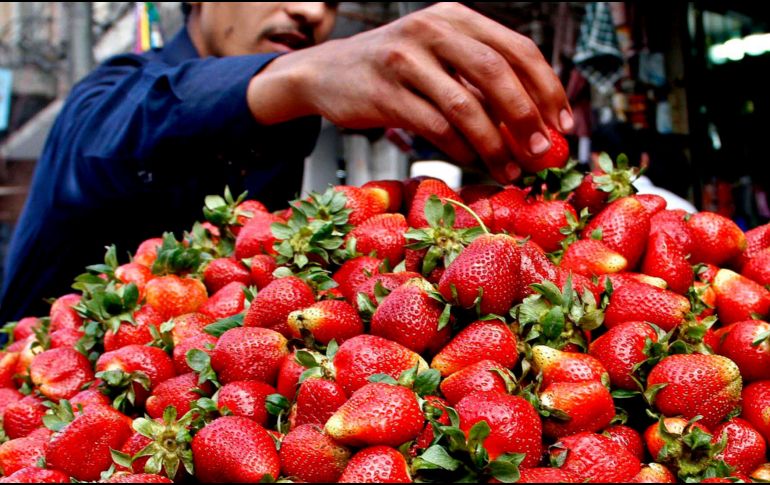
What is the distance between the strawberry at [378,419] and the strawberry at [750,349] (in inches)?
24.6

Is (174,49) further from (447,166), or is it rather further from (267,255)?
(447,166)

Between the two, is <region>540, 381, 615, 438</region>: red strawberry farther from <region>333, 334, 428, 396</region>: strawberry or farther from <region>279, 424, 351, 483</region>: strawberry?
<region>279, 424, 351, 483</region>: strawberry

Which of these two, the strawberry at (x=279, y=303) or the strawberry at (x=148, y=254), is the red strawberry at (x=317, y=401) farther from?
the strawberry at (x=148, y=254)

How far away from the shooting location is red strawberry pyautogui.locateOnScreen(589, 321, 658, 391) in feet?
3.85

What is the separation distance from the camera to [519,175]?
172cm

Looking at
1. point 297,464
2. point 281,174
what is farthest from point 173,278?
point 281,174

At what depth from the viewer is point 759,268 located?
1.51m

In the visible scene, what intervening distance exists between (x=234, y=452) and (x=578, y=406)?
1.77 ft

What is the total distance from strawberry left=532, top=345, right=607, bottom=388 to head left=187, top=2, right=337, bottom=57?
7.17 feet

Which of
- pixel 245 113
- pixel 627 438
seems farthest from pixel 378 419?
pixel 245 113

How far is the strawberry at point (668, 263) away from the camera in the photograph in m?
1.43

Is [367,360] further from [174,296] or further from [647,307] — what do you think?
[174,296]

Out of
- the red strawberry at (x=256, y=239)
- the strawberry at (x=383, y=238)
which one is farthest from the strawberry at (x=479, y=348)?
the red strawberry at (x=256, y=239)

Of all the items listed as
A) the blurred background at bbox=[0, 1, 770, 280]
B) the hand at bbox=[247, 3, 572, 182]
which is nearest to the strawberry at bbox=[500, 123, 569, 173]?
the hand at bbox=[247, 3, 572, 182]
